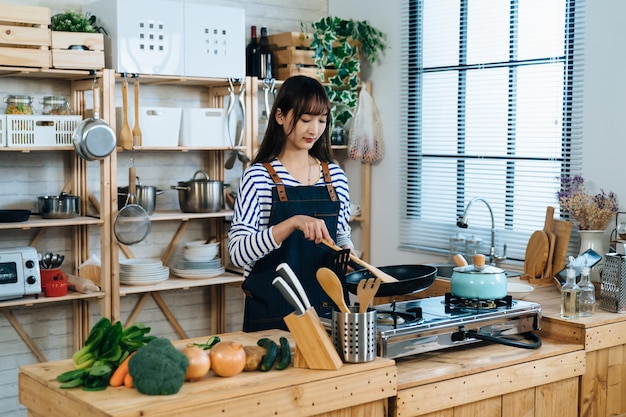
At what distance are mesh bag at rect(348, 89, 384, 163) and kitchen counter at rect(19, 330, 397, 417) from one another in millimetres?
2990

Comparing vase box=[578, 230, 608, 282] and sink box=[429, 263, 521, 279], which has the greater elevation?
vase box=[578, 230, 608, 282]

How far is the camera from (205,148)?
15.5 feet

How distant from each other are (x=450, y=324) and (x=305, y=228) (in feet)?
1.91

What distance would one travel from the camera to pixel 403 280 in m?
2.63

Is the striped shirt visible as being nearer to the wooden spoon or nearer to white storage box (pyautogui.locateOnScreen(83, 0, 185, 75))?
the wooden spoon

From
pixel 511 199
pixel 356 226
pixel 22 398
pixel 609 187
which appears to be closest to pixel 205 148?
pixel 356 226

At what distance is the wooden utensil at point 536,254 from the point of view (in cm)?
405

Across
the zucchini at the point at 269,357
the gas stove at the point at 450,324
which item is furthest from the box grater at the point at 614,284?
the zucchini at the point at 269,357

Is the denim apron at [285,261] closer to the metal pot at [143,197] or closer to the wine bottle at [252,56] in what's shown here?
the metal pot at [143,197]

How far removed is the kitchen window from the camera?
4.31 meters

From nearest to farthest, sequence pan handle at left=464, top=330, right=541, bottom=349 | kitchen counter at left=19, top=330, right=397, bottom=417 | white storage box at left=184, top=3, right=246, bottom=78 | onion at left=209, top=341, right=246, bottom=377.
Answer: kitchen counter at left=19, top=330, right=397, bottom=417
onion at left=209, top=341, right=246, bottom=377
pan handle at left=464, top=330, right=541, bottom=349
white storage box at left=184, top=3, right=246, bottom=78

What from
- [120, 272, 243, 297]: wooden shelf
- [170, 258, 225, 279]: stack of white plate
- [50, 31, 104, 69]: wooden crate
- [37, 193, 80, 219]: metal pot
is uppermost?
[50, 31, 104, 69]: wooden crate

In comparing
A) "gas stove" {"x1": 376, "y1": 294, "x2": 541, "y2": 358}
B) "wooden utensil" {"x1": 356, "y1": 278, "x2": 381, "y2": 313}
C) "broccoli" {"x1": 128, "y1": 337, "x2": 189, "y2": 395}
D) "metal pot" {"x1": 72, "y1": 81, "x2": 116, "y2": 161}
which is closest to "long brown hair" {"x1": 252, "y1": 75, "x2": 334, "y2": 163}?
"gas stove" {"x1": 376, "y1": 294, "x2": 541, "y2": 358}

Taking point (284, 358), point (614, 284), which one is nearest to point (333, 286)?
point (284, 358)
